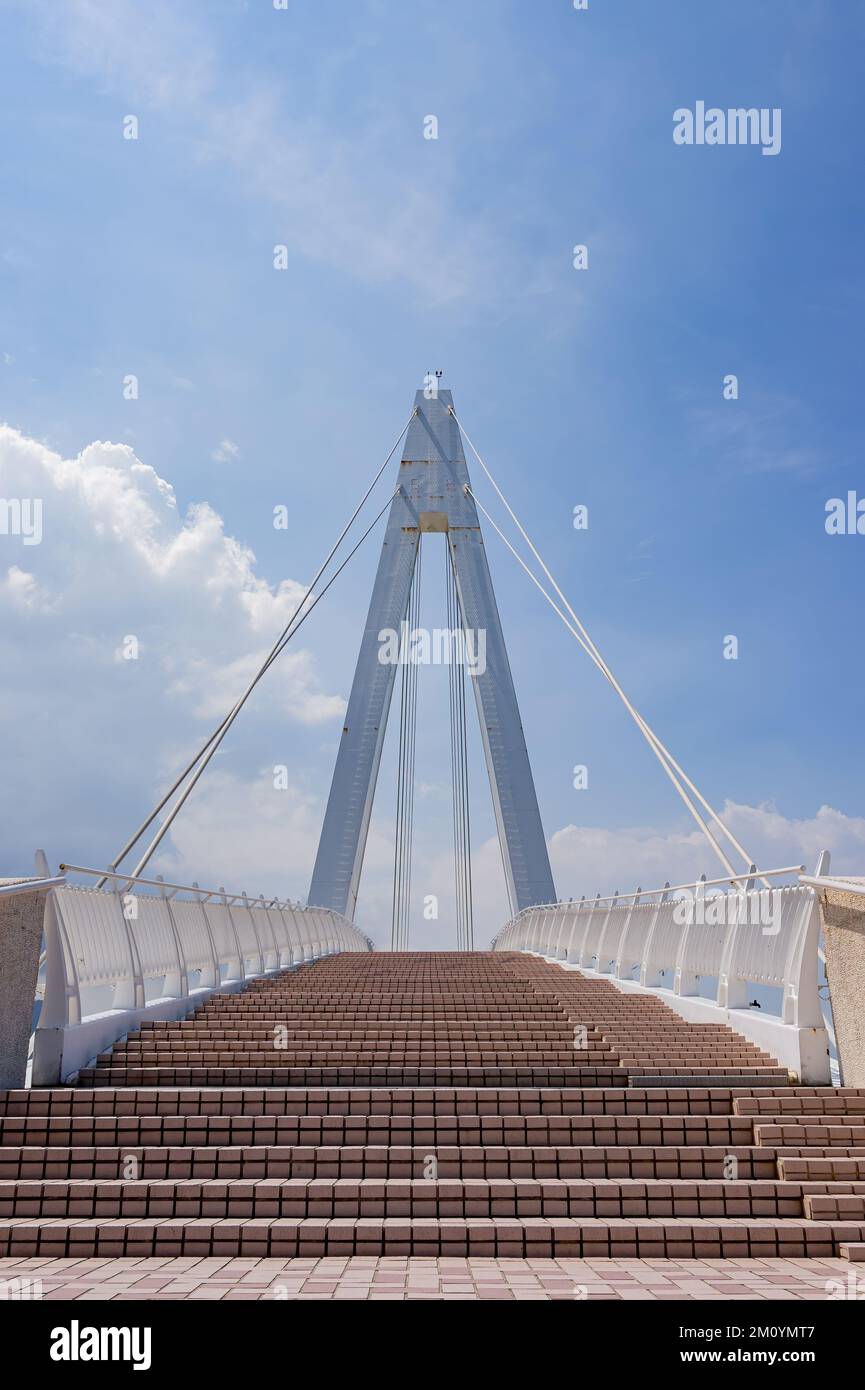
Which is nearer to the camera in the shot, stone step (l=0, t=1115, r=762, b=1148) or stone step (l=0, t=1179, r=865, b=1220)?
stone step (l=0, t=1179, r=865, b=1220)

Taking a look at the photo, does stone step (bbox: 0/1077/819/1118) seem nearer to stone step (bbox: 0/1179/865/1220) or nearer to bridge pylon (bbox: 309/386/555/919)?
stone step (bbox: 0/1179/865/1220)

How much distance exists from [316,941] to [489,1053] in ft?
33.9

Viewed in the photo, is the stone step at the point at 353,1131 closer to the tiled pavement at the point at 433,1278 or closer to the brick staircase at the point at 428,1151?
the brick staircase at the point at 428,1151

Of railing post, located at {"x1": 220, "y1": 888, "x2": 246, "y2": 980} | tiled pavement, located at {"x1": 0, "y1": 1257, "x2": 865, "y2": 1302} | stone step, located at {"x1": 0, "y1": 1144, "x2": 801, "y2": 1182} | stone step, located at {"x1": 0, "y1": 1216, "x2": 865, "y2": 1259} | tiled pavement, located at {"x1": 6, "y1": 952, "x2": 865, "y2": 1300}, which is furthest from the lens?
railing post, located at {"x1": 220, "y1": 888, "x2": 246, "y2": 980}

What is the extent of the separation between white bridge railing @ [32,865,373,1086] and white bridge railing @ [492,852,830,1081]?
3640 mm

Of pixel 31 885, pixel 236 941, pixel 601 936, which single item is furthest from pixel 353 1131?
pixel 601 936

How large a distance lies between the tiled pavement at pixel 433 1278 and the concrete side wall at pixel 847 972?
6.06 feet

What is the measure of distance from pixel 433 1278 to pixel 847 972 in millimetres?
3100

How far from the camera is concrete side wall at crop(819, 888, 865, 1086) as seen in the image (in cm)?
551

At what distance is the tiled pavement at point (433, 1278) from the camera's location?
3285 millimetres

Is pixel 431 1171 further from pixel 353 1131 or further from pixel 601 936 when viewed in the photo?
pixel 601 936

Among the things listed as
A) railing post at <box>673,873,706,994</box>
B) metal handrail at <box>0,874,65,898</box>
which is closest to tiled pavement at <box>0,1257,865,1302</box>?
metal handrail at <box>0,874,65,898</box>

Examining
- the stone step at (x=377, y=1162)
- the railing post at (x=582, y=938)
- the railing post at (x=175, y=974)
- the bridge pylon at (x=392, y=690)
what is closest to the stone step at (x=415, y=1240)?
the stone step at (x=377, y=1162)

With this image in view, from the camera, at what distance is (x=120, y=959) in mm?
6590
